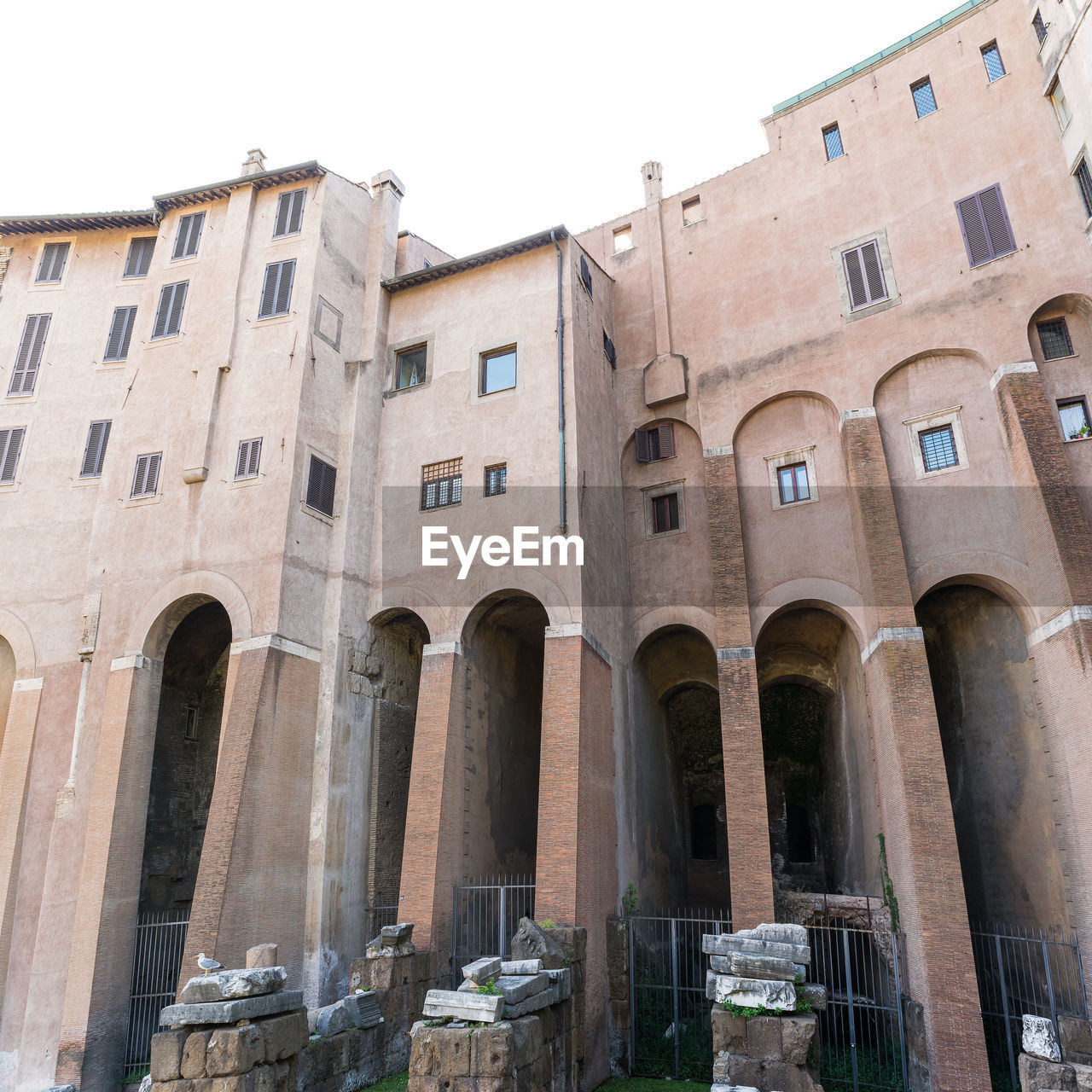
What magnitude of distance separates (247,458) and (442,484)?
445 cm

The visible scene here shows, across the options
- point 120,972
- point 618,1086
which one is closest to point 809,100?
point 618,1086

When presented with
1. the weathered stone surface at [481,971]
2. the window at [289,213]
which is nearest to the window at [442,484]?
the window at [289,213]

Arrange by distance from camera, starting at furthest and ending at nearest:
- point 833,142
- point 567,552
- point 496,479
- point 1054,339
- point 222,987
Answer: point 833,142 < point 496,479 < point 1054,339 < point 567,552 < point 222,987

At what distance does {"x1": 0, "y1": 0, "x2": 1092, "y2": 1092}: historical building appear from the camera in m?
16.5

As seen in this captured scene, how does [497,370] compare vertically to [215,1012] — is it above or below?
above

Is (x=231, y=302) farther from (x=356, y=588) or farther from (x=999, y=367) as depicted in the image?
(x=999, y=367)

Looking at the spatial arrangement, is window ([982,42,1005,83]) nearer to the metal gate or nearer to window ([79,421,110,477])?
the metal gate

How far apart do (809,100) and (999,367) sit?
9.80 metres

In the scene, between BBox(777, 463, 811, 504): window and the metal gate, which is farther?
BBox(777, 463, 811, 504): window

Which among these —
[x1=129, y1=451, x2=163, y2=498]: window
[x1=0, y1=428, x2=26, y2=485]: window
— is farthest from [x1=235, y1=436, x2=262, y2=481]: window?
[x1=0, y1=428, x2=26, y2=485]: window

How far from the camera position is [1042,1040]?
9.44m

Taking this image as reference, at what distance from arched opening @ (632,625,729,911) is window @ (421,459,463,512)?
5927 mm

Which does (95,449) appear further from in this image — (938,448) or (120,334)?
(938,448)

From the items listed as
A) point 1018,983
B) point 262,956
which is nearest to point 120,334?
point 262,956
